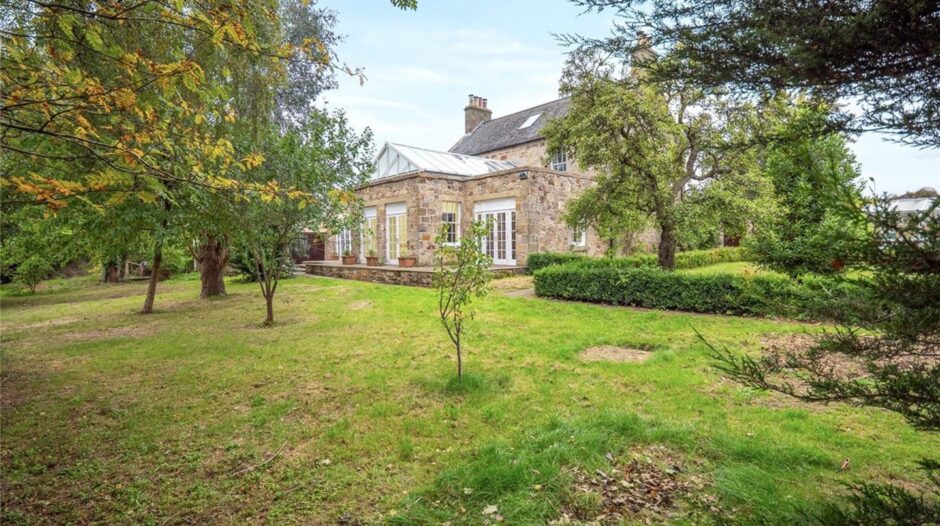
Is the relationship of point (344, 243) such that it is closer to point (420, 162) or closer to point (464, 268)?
point (420, 162)

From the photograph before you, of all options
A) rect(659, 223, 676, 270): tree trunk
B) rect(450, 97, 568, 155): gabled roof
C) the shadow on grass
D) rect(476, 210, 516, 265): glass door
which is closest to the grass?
the shadow on grass

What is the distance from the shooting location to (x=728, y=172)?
32.4ft

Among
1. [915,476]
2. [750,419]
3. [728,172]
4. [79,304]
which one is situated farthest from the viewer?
[79,304]

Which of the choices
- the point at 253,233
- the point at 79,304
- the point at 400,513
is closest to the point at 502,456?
the point at 400,513

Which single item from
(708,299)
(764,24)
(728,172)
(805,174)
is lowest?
(708,299)

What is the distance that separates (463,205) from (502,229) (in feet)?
6.63

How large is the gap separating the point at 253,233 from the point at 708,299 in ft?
27.4

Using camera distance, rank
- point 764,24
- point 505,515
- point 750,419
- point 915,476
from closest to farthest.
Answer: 1. point 764,24
2. point 505,515
3. point 915,476
4. point 750,419

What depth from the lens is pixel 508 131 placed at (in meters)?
24.9

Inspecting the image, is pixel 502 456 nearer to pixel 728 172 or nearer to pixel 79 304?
pixel 728 172

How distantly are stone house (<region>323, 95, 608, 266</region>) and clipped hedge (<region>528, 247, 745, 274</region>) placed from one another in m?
0.84

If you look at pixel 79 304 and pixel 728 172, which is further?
pixel 79 304

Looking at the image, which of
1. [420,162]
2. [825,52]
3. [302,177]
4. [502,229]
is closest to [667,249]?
[502,229]

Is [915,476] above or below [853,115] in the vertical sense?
below
